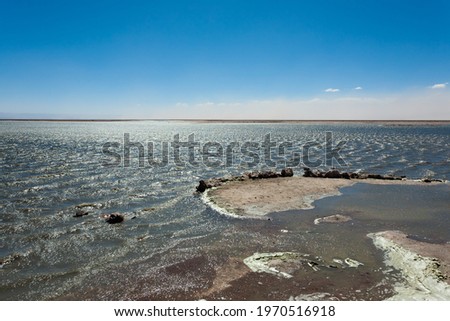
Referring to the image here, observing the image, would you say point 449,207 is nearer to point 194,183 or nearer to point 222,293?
point 222,293

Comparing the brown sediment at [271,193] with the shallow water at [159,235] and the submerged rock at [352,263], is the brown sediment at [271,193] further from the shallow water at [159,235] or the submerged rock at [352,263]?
the submerged rock at [352,263]

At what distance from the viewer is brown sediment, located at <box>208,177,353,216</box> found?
16.1 meters

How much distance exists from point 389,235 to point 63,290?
11.0 meters

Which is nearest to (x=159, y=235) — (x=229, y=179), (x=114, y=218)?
(x=114, y=218)

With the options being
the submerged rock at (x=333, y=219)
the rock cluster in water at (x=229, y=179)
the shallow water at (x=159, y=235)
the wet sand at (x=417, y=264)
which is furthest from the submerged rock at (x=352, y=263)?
the rock cluster in water at (x=229, y=179)

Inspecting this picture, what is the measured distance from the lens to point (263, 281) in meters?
8.77

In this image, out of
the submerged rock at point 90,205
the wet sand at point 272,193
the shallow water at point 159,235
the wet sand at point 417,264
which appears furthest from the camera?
the submerged rock at point 90,205

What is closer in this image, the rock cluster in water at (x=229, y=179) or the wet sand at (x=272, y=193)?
the wet sand at (x=272, y=193)

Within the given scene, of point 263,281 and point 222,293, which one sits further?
point 263,281

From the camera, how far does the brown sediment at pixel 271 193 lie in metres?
16.1

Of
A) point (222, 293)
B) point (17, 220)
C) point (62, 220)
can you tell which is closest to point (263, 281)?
point (222, 293)

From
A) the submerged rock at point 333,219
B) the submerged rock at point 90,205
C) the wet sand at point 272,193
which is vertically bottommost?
the submerged rock at point 90,205

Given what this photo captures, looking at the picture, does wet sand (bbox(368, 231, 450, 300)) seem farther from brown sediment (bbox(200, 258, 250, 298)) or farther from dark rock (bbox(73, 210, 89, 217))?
dark rock (bbox(73, 210, 89, 217))

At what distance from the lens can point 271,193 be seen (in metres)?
18.9
